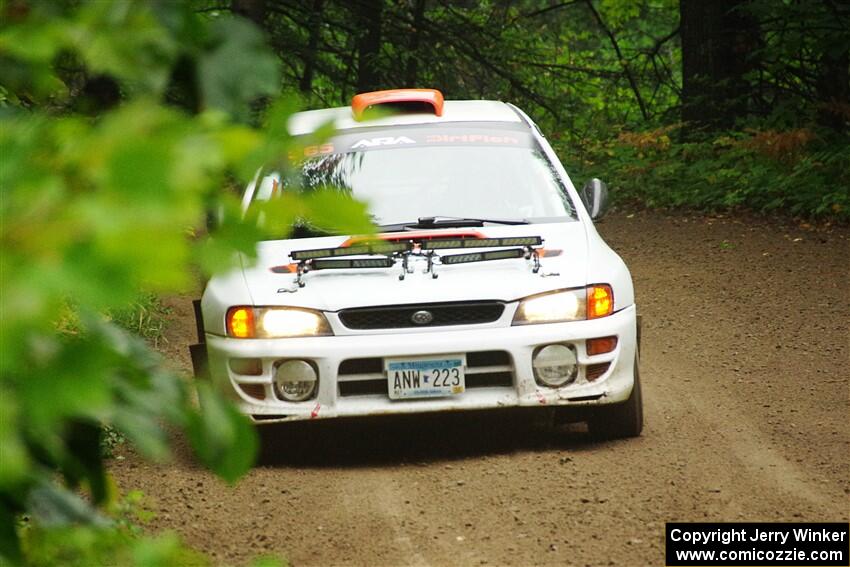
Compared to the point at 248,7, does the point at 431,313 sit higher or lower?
lower

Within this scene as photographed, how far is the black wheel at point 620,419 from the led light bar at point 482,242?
82cm

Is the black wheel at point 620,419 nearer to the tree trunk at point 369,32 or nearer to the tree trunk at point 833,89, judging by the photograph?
the tree trunk at point 833,89

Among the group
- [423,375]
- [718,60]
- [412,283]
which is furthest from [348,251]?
[718,60]

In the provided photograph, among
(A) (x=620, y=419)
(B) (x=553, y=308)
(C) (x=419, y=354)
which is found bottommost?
(A) (x=620, y=419)

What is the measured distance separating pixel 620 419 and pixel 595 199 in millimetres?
1463

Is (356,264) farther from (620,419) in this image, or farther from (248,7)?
(248,7)

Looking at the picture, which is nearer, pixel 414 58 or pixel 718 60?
pixel 718 60

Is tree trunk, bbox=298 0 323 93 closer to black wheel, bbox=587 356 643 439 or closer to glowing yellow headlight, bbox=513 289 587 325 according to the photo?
black wheel, bbox=587 356 643 439

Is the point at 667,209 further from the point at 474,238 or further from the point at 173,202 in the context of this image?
the point at 173,202

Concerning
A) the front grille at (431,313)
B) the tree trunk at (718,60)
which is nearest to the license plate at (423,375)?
the front grille at (431,313)

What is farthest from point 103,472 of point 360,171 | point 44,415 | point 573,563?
point 360,171

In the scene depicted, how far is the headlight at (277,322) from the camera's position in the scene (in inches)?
231

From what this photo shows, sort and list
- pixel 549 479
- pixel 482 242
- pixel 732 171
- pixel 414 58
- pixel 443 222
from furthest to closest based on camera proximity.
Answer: pixel 414 58 < pixel 732 171 < pixel 443 222 < pixel 482 242 < pixel 549 479

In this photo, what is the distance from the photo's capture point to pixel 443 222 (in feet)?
21.9
